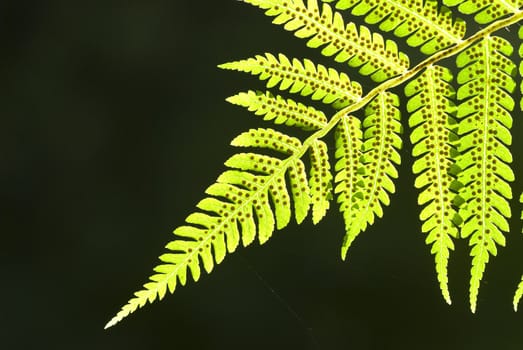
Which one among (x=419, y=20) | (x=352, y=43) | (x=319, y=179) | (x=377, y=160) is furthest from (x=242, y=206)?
(x=419, y=20)

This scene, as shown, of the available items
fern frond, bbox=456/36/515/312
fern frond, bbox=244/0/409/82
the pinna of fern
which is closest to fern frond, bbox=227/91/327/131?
the pinna of fern

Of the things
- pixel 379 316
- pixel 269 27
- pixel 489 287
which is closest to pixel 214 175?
pixel 269 27

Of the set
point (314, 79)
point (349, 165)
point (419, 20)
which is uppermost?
point (419, 20)

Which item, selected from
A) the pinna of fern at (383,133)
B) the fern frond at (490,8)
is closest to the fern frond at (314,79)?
the pinna of fern at (383,133)

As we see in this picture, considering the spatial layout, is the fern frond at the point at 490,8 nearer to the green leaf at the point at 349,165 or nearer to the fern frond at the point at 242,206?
the green leaf at the point at 349,165

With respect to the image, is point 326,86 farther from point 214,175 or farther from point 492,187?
point 214,175

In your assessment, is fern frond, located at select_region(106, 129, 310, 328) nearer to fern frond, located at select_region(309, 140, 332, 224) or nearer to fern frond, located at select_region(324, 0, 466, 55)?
fern frond, located at select_region(309, 140, 332, 224)

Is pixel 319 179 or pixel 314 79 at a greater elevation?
pixel 314 79

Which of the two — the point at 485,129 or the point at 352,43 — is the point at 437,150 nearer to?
the point at 485,129
